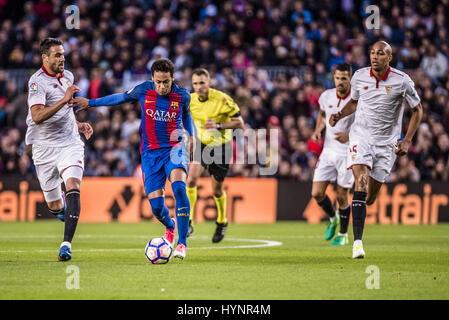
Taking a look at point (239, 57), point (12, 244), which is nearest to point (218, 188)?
point (12, 244)

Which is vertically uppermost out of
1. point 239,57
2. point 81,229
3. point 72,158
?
point 239,57

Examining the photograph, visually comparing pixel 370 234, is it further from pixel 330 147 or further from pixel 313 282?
pixel 313 282

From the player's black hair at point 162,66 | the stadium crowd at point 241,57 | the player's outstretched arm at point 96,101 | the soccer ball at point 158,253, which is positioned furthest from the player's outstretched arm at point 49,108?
the stadium crowd at point 241,57

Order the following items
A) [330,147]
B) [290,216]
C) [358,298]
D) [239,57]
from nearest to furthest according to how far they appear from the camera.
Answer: [358,298] → [330,147] → [290,216] → [239,57]

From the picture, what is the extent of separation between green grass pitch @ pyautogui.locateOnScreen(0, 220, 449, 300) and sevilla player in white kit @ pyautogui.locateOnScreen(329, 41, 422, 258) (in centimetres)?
106

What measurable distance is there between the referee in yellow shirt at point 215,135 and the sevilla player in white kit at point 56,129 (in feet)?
10.4

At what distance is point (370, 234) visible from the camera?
14.8 metres

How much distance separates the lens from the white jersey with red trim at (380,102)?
1019cm

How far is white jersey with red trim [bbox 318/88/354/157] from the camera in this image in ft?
41.5

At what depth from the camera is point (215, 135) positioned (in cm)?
1298

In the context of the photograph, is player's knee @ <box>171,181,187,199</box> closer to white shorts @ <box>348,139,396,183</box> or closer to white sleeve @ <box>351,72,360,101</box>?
white shorts @ <box>348,139,396,183</box>

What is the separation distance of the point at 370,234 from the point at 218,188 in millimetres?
3539

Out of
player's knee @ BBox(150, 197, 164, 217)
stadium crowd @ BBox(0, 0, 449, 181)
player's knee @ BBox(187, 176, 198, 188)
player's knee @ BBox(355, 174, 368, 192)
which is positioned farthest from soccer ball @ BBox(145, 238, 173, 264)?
stadium crowd @ BBox(0, 0, 449, 181)

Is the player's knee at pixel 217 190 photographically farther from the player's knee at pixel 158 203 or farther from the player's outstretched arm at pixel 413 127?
the player's outstretched arm at pixel 413 127
